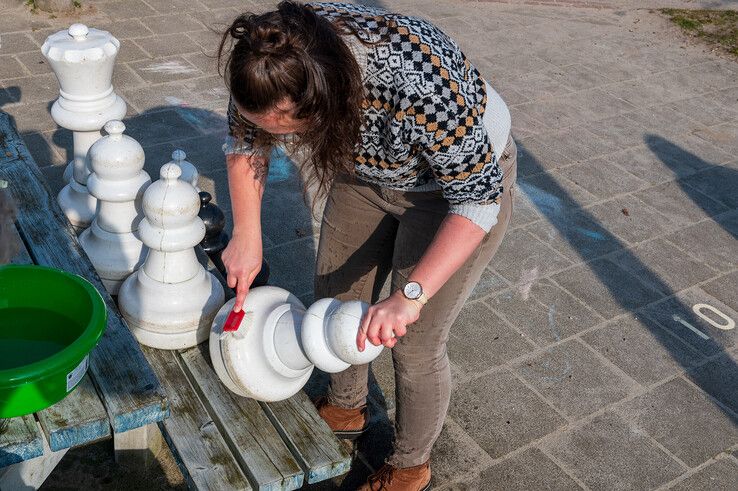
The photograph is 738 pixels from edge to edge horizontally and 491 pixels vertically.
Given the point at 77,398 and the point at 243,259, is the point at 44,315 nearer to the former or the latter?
the point at 77,398

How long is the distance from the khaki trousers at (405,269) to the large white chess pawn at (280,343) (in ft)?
1.04

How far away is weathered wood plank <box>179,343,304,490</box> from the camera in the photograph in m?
2.12

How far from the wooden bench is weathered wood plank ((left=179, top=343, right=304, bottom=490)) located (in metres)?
0.21

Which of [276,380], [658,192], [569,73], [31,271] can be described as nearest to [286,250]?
[276,380]

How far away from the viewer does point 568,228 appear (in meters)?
4.47

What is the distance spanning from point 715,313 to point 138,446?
8.78 ft

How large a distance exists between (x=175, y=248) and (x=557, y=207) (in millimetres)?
2818

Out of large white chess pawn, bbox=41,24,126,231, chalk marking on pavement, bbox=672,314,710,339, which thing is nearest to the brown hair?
large white chess pawn, bbox=41,24,126,231

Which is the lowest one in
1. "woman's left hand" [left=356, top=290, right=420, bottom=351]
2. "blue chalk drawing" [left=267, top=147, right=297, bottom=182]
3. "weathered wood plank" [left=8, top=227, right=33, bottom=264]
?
"blue chalk drawing" [left=267, top=147, right=297, bottom=182]

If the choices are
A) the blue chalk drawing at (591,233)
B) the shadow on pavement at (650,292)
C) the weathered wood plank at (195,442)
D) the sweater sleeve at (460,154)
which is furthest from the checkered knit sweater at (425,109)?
the blue chalk drawing at (591,233)

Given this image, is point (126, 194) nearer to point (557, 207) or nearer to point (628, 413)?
point (628, 413)

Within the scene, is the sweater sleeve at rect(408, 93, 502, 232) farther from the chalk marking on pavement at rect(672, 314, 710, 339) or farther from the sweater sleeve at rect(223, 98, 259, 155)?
the chalk marking on pavement at rect(672, 314, 710, 339)

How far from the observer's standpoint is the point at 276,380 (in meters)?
2.24

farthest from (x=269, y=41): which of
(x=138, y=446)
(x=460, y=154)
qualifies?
(x=138, y=446)
